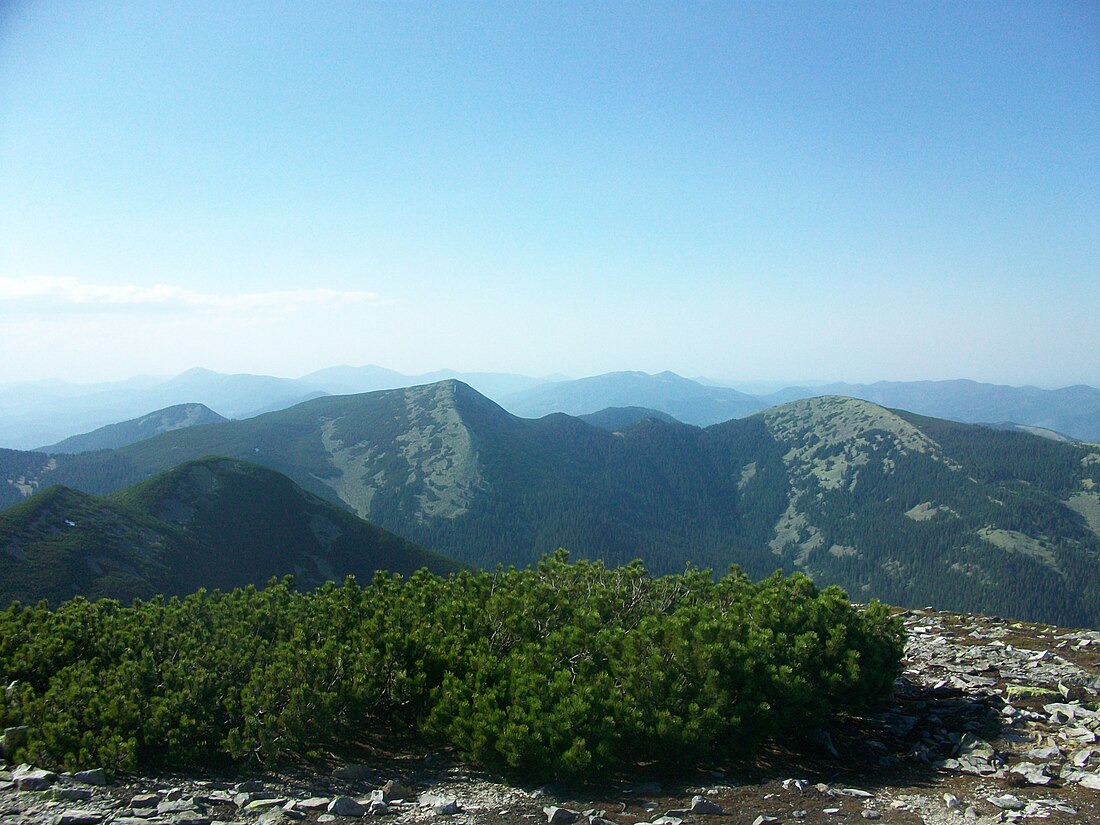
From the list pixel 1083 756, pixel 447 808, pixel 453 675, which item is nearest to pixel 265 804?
pixel 447 808

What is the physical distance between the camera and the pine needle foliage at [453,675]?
55.8ft

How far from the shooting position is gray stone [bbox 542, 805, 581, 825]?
15.2 m

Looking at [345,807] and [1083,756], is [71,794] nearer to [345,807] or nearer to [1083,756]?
[345,807]

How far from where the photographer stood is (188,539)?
13738 centimetres

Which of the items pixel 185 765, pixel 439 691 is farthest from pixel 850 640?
pixel 185 765

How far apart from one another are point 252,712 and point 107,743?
333cm

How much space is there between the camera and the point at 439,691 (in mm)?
18984

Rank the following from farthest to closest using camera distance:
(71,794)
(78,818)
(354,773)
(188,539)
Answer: (188,539), (354,773), (71,794), (78,818)

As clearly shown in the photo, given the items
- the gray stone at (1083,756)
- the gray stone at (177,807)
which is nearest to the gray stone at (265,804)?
the gray stone at (177,807)

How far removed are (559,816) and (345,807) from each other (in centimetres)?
509

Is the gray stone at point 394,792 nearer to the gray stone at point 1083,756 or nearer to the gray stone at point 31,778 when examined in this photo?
the gray stone at point 31,778

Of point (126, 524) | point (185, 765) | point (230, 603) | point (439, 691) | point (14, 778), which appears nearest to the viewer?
point (14, 778)

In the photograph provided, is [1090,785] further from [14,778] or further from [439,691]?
[14,778]

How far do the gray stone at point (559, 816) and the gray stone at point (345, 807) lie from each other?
4422 millimetres
